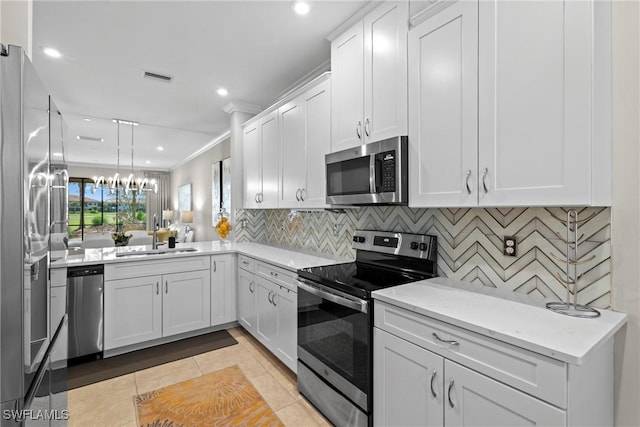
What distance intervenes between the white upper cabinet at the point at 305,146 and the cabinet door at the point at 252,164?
561 mm

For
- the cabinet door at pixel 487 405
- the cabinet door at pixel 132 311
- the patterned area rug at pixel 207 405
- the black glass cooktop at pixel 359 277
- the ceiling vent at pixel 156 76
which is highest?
the ceiling vent at pixel 156 76

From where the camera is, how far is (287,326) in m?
2.45

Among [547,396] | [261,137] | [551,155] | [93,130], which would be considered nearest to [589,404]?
[547,396]

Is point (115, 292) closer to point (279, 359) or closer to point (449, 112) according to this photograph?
point (279, 359)

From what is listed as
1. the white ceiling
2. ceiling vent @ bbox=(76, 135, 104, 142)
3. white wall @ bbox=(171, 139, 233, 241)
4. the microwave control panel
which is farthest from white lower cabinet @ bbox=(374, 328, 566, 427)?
ceiling vent @ bbox=(76, 135, 104, 142)

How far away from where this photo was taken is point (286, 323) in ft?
8.11

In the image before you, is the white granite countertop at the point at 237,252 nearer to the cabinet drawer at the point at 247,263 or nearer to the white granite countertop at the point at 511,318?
the cabinet drawer at the point at 247,263

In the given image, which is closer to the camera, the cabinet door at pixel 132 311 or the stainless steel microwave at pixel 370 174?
the stainless steel microwave at pixel 370 174

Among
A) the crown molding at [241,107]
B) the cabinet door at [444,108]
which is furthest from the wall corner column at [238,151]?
the cabinet door at [444,108]

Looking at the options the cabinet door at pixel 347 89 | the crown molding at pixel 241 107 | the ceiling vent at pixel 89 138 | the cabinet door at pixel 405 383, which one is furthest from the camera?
the ceiling vent at pixel 89 138

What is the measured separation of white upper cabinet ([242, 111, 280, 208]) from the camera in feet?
10.6

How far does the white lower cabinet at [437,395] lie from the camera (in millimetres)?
1070

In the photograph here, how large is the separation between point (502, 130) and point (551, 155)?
23 cm

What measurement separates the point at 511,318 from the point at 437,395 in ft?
1.46
